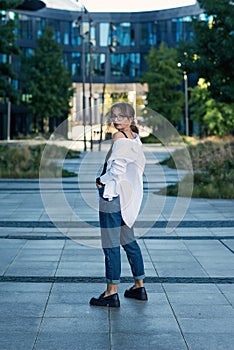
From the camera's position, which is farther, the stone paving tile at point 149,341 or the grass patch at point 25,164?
the grass patch at point 25,164

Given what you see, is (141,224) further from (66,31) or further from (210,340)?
(66,31)

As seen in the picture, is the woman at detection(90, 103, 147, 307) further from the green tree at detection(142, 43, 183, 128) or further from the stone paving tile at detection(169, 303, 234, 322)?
the green tree at detection(142, 43, 183, 128)

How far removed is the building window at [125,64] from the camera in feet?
262

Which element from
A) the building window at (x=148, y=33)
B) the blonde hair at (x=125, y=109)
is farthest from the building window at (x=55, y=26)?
the blonde hair at (x=125, y=109)

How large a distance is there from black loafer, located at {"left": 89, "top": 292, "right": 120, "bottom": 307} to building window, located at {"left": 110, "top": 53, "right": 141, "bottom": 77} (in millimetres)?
74584

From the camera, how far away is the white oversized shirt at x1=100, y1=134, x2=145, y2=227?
626 cm

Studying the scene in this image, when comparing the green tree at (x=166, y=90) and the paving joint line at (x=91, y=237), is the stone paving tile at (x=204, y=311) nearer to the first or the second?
the paving joint line at (x=91, y=237)

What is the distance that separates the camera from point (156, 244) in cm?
984

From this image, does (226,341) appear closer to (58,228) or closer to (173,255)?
(173,255)

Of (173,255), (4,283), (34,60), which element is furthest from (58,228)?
(34,60)

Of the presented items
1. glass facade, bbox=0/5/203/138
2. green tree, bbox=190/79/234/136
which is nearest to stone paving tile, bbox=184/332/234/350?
green tree, bbox=190/79/234/136

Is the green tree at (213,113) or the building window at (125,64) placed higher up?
the building window at (125,64)

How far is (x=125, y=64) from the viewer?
8012cm

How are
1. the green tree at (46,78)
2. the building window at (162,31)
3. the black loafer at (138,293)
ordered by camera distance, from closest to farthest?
the black loafer at (138,293) → the green tree at (46,78) → the building window at (162,31)
